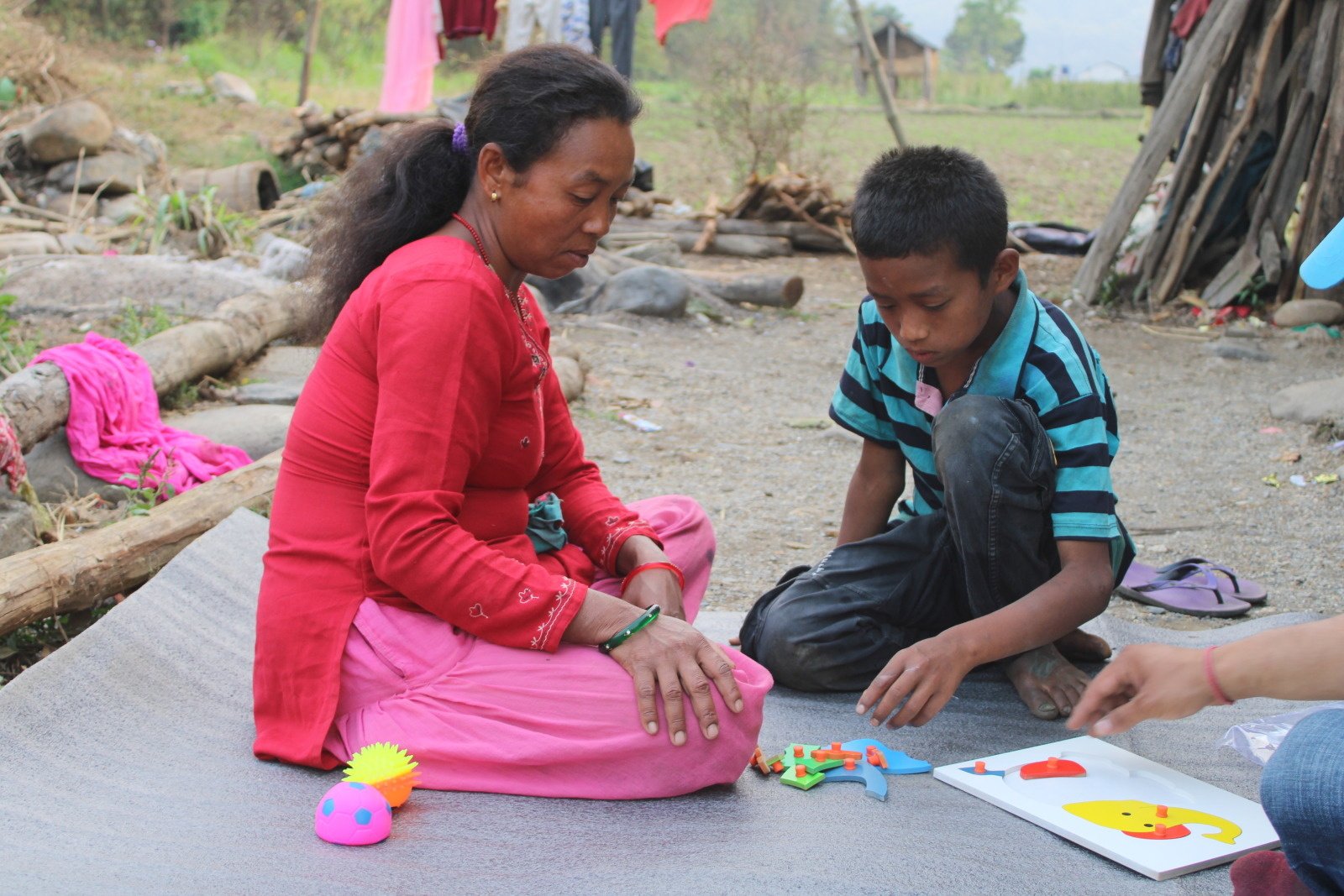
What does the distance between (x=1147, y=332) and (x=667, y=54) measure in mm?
22101

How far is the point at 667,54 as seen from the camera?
90.0 feet

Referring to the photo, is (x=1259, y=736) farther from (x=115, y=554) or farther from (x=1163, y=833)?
(x=115, y=554)

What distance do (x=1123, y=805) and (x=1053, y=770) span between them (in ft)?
0.47

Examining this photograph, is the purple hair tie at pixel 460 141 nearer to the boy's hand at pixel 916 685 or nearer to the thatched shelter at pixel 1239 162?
the boy's hand at pixel 916 685

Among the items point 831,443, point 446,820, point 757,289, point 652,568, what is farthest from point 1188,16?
point 446,820

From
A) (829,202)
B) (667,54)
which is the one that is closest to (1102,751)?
(829,202)

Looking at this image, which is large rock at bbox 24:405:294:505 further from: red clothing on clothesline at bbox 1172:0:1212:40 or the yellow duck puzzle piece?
red clothing on clothesline at bbox 1172:0:1212:40

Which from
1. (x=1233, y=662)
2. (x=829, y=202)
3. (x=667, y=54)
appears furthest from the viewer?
(x=667, y=54)

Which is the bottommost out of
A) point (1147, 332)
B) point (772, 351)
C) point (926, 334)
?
point (772, 351)

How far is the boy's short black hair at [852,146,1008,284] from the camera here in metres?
2.22

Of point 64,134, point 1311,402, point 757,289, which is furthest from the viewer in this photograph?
point 64,134

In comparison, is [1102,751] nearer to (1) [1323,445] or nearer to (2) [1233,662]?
(2) [1233,662]

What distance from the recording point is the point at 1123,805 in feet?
6.37

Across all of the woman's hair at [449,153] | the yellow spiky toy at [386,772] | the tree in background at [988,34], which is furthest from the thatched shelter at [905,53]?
the tree in background at [988,34]
